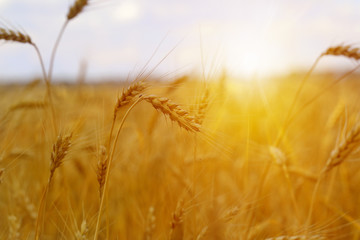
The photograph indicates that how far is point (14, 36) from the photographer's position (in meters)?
1.36

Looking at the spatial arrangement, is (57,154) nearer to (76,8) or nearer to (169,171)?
(76,8)

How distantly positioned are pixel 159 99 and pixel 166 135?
2.21 m

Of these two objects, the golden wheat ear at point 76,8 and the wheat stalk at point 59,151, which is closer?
the wheat stalk at point 59,151

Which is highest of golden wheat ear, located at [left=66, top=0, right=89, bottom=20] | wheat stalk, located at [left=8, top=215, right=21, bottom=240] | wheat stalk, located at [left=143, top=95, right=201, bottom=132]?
golden wheat ear, located at [left=66, top=0, right=89, bottom=20]

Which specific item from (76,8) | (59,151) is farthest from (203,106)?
(76,8)

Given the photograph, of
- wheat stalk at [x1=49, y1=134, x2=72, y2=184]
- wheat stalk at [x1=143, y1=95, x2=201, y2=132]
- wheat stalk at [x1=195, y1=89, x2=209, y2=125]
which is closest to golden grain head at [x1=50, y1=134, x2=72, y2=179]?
wheat stalk at [x1=49, y1=134, x2=72, y2=184]

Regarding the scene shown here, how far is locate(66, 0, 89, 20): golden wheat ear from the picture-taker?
1.55 m

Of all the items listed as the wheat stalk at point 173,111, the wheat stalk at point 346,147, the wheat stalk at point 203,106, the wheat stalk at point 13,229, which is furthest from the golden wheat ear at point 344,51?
the wheat stalk at point 13,229

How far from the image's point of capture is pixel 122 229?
75.1 inches

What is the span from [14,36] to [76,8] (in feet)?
1.11

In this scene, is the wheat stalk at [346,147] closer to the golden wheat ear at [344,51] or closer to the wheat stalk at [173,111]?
the golden wheat ear at [344,51]

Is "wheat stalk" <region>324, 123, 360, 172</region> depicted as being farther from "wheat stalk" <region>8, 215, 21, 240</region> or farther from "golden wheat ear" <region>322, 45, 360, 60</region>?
"wheat stalk" <region>8, 215, 21, 240</region>

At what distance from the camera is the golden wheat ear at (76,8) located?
155 centimetres

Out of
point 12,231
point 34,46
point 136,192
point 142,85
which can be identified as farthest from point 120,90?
point 136,192
